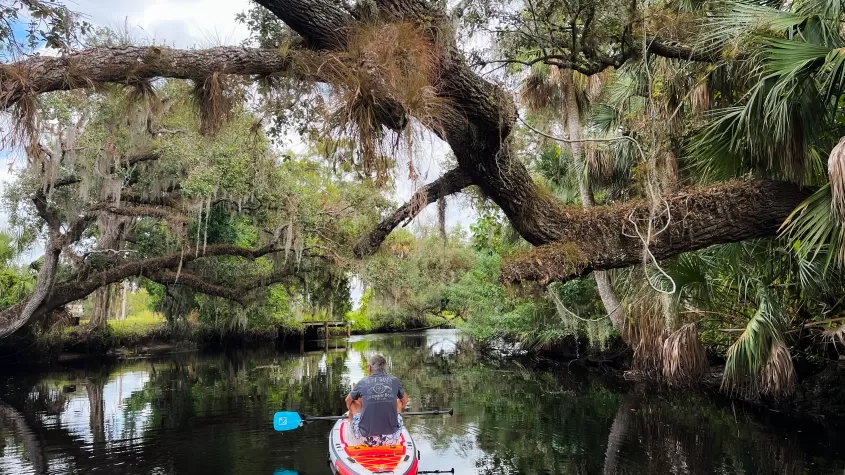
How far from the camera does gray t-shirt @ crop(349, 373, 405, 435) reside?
22.5 ft

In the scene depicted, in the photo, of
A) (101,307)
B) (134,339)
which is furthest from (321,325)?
(101,307)

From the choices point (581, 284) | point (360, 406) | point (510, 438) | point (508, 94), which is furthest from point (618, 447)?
point (581, 284)

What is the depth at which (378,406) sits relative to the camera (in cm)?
684

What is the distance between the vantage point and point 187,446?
894cm

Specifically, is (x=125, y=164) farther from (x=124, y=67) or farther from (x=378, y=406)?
(x=124, y=67)

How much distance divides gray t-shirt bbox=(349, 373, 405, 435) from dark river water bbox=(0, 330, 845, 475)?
4.51 ft

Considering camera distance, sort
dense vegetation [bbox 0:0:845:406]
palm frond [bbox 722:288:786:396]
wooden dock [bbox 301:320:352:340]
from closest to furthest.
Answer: dense vegetation [bbox 0:0:845:406] < palm frond [bbox 722:288:786:396] < wooden dock [bbox 301:320:352:340]

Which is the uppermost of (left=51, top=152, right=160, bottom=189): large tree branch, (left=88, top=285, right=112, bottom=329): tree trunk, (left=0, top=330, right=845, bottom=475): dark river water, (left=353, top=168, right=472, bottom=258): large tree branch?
(left=51, top=152, right=160, bottom=189): large tree branch

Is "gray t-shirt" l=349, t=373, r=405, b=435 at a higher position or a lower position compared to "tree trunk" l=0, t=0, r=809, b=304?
lower

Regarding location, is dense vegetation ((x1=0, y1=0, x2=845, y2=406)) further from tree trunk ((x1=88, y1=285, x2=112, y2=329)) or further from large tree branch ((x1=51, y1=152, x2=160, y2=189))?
tree trunk ((x1=88, y1=285, x2=112, y2=329))

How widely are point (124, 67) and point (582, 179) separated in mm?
10208

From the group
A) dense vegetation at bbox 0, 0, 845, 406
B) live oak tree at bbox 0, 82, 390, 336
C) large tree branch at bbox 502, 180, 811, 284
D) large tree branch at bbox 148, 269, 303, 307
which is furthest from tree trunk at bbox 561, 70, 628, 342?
large tree branch at bbox 148, 269, 303, 307

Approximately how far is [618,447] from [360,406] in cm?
378

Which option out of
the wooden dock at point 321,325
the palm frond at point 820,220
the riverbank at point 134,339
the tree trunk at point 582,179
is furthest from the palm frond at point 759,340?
the wooden dock at point 321,325
